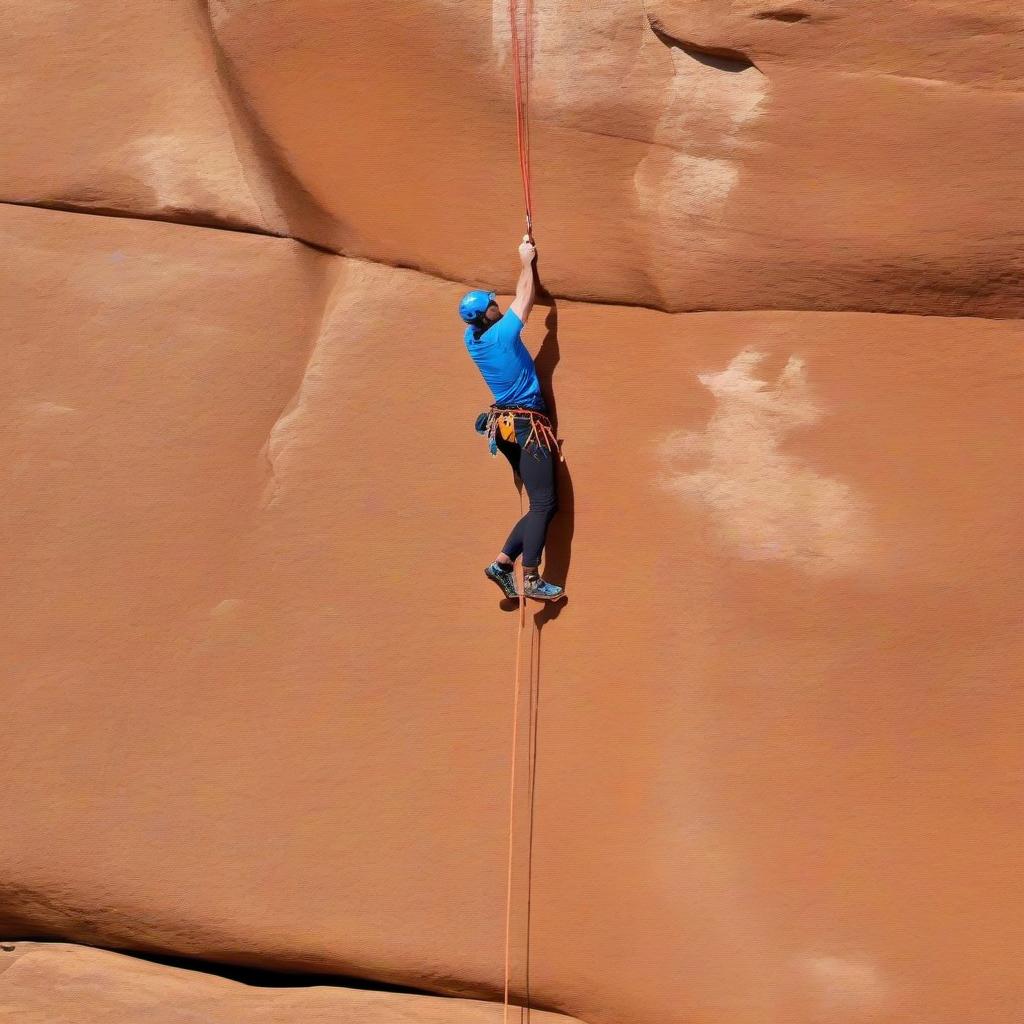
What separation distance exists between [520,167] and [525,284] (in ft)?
1.29

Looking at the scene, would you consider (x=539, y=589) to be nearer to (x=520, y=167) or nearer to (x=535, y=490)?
(x=535, y=490)

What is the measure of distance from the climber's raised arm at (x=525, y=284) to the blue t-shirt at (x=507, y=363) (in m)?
0.05

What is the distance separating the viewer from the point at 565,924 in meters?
4.81

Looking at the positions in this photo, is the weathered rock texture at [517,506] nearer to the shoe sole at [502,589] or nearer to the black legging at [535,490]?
the shoe sole at [502,589]

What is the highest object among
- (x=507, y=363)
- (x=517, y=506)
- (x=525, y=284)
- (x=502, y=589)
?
(x=525, y=284)

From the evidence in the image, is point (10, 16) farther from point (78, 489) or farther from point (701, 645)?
point (701, 645)

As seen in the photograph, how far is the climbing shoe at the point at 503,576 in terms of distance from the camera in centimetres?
470

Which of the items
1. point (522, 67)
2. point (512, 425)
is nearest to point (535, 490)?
point (512, 425)

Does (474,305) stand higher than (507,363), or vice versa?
(474,305)

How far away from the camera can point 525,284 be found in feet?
15.1

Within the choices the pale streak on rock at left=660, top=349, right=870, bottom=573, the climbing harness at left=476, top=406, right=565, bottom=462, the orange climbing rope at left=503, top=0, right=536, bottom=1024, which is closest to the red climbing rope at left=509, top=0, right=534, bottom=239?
the orange climbing rope at left=503, top=0, right=536, bottom=1024

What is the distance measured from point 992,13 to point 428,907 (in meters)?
3.44

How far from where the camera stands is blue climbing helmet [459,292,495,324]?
445 centimetres

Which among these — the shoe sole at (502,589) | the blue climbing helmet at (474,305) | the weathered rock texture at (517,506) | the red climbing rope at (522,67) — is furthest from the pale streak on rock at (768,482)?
the red climbing rope at (522,67)
